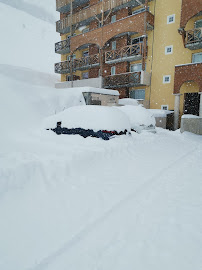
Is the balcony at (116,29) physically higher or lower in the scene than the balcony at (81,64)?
higher

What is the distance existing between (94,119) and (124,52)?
1310cm

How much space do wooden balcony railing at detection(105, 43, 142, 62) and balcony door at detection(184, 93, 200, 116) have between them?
212 inches

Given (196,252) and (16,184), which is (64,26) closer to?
(16,184)

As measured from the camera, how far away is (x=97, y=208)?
8.49 ft

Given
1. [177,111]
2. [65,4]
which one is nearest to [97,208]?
[177,111]

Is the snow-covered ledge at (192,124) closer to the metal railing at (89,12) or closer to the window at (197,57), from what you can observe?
the window at (197,57)

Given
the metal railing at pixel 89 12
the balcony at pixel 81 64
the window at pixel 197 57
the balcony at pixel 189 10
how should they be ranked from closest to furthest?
1. the balcony at pixel 189 10
2. the window at pixel 197 57
3. the metal railing at pixel 89 12
4. the balcony at pixel 81 64

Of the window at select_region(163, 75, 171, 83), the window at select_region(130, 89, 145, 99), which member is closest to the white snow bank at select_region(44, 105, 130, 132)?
the window at select_region(163, 75, 171, 83)

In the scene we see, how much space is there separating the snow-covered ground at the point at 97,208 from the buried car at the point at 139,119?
3.00m

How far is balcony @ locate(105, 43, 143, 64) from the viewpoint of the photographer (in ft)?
51.3

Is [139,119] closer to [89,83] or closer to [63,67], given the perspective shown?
[89,83]

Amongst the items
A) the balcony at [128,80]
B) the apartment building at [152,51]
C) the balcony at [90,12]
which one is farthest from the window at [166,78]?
the balcony at [90,12]

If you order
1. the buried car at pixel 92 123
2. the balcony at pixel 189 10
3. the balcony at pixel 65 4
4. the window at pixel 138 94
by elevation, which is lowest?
the buried car at pixel 92 123

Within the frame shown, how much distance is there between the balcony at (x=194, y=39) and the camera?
12619 mm
